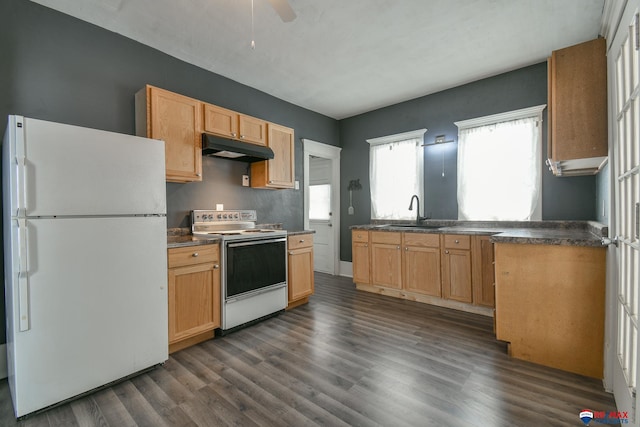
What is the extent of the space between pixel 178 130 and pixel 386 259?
284cm

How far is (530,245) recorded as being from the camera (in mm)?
2143

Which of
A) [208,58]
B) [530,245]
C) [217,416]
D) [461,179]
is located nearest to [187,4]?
[208,58]

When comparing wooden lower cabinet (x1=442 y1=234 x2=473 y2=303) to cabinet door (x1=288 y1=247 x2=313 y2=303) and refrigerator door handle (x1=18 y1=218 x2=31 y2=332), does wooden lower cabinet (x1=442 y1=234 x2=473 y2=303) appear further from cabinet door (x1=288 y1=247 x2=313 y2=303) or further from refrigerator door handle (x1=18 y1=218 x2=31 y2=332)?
refrigerator door handle (x1=18 y1=218 x2=31 y2=332)

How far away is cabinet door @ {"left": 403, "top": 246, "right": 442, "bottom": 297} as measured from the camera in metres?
3.40

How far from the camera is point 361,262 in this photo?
13.4 ft

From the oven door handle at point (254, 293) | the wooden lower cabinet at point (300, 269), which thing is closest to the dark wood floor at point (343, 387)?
the oven door handle at point (254, 293)

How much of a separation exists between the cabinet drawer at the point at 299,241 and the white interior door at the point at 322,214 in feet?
4.91

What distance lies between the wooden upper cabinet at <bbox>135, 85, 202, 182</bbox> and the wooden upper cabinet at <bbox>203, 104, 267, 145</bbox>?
0.34 ft

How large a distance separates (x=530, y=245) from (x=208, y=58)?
3.42m

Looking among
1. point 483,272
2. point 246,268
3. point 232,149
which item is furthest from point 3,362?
point 483,272

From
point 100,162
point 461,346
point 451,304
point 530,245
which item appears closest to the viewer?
point 100,162

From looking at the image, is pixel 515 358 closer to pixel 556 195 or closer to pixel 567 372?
pixel 567 372
